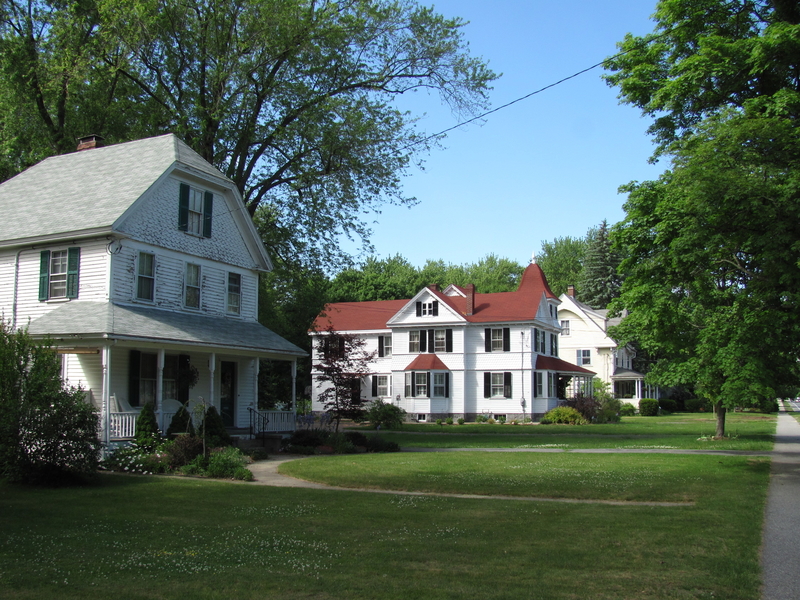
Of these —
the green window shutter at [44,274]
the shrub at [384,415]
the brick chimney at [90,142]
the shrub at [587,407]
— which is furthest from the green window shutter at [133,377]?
the shrub at [587,407]

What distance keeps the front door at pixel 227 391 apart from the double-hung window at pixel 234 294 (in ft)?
6.36

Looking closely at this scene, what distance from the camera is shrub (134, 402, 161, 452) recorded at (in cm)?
1825

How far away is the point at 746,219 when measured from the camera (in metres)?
13.1

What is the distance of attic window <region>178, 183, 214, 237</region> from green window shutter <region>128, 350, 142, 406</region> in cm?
469

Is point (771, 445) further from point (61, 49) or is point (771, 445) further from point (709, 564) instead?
point (61, 49)

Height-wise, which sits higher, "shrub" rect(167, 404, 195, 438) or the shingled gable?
the shingled gable

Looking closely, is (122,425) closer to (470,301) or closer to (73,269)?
(73,269)

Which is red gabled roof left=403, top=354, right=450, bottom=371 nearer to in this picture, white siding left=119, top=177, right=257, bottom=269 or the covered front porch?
the covered front porch

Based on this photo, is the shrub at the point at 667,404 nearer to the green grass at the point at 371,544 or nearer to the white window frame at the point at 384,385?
the white window frame at the point at 384,385

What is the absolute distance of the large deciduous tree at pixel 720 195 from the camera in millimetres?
12875

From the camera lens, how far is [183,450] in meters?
17.3

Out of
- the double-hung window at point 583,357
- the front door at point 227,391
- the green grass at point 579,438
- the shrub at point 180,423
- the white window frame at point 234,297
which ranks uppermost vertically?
the white window frame at point 234,297

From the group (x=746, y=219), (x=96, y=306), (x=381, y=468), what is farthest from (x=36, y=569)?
(x=96, y=306)

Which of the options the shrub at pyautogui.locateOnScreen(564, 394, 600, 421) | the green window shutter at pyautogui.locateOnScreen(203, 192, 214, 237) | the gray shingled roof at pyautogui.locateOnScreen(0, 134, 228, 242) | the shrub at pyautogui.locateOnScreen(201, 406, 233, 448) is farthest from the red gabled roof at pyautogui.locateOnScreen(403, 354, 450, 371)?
the shrub at pyautogui.locateOnScreen(201, 406, 233, 448)
